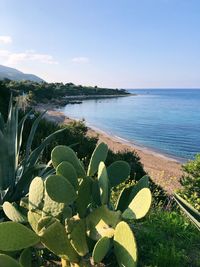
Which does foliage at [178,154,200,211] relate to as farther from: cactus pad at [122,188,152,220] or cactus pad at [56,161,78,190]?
cactus pad at [122,188,152,220]

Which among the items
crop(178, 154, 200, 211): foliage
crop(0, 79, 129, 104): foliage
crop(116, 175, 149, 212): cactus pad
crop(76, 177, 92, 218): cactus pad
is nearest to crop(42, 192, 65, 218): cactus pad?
crop(76, 177, 92, 218): cactus pad

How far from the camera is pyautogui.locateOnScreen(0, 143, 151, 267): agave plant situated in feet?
7.20

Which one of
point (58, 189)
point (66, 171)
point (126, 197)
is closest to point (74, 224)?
point (58, 189)

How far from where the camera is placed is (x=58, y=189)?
2344mm

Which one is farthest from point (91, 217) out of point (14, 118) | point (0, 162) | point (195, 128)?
point (195, 128)

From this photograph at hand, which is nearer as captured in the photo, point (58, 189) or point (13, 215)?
point (58, 189)

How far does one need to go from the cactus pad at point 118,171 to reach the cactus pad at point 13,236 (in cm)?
93

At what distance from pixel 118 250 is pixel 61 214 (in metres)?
0.51

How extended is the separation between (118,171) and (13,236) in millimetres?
1049

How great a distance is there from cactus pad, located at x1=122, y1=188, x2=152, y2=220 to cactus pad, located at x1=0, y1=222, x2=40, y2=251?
0.60 m

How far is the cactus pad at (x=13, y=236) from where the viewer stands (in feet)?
7.45

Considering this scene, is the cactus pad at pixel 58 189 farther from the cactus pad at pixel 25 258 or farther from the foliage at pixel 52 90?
the foliage at pixel 52 90

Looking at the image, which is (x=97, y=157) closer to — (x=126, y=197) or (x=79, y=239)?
(x=126, y=197)

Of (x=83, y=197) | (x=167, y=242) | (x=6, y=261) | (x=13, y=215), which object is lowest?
(x=167, y=242)
